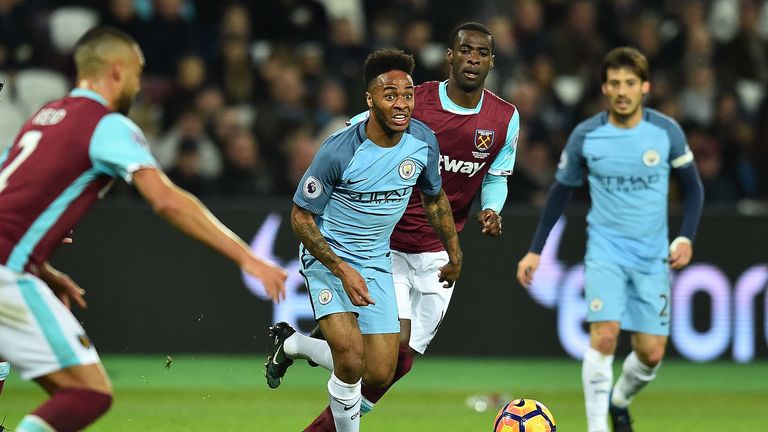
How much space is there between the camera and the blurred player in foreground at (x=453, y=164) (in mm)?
7762

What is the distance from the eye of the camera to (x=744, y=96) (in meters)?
15.7

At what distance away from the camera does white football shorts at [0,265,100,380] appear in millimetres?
5270

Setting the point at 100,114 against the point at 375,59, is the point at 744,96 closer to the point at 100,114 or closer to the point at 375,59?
the point at 375,59

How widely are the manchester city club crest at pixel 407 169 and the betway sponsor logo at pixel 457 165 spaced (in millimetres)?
789

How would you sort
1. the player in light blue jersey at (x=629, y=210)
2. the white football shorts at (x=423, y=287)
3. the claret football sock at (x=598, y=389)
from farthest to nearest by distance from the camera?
the player in light blue jersey at (x=629, y=210)
the claret football sock at (x=598, y=389)
the white football shorts at (x=423, y=287)

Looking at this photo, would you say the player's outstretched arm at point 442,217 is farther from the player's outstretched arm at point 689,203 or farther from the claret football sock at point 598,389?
the player's outstretched arm at point 689,203

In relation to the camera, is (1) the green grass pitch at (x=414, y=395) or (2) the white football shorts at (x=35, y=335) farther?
(1) the green grass pitch at (x=414, y=395)

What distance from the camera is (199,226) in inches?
205

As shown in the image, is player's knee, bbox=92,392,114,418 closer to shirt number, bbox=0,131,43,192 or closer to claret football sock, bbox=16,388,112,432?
claret football sock, bbox=16,388,112,432

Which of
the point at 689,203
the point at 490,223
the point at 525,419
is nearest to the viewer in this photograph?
the point at 490,223

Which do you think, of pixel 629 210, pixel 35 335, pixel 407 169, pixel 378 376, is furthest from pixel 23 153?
pixel 629 210

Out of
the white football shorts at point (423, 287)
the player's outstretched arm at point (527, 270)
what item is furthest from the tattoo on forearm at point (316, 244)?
the player's outstretched arm at point (527, 270)

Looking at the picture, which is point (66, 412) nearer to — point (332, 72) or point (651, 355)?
point (651, 355)

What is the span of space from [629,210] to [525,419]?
177cm
